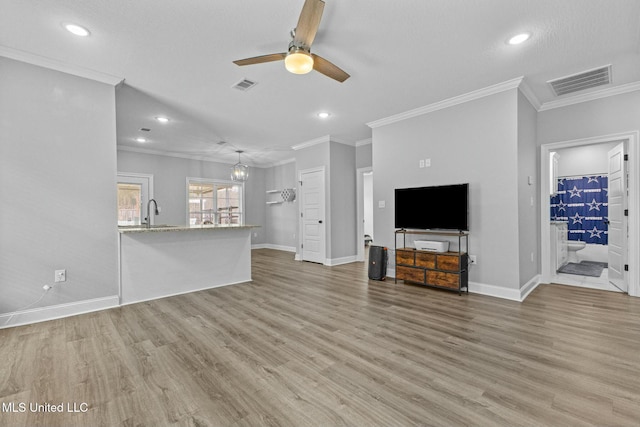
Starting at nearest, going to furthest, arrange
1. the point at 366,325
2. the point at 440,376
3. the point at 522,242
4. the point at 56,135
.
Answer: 1. the point at 440,376
2. the point at 366,325
3. the point at 56,135
4. the point at 522,242

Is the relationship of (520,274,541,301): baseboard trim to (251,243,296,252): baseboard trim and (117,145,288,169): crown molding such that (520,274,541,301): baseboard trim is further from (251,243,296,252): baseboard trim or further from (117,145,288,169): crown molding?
(117,145,288,169): crown molding

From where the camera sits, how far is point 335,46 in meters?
2.84

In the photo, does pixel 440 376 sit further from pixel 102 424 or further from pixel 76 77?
pixel 76 77

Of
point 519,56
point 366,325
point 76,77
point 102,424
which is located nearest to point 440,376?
point 366,325

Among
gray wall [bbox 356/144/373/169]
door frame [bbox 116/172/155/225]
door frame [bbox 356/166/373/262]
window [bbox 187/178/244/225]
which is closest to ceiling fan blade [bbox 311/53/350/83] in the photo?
gray wall [bbox 356/144/373/169]

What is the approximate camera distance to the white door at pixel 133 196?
6961 mm

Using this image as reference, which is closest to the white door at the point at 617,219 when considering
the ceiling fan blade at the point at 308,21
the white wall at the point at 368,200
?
the ceiling fan blade at the point at 308,21

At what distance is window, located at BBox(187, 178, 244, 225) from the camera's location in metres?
8.11

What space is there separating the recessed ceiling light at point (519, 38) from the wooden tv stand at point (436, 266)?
2.24m

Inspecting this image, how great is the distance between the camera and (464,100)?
4043mm

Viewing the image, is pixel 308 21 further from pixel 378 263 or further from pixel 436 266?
pixel 378 263

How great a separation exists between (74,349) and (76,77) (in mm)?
2894

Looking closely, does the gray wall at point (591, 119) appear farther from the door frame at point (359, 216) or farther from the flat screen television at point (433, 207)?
the door frame at point (359, 216)

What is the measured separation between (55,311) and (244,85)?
3.34 metres
